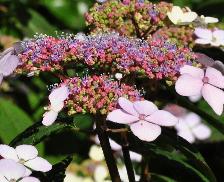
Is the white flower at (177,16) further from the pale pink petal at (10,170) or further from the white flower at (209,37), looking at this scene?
the pale pink petal at (10,170)

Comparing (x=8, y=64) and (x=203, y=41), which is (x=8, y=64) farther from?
(x=203, y=41)

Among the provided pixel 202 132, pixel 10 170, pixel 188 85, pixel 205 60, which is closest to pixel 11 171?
pixel 10 170

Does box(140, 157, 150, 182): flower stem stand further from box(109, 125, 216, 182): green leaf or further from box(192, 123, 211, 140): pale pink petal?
box(192, 123, 211, 140): pale pink petal

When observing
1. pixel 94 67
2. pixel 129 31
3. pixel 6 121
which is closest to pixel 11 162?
pixel 94 67

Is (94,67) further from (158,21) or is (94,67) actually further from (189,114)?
(189,114)

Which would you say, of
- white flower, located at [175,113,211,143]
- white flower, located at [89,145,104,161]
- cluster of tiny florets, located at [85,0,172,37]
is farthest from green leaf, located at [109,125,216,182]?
white flower, located at [175,113,211,143]

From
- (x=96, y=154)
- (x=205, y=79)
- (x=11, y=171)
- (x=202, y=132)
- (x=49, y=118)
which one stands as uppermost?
(x=202, y=132)
